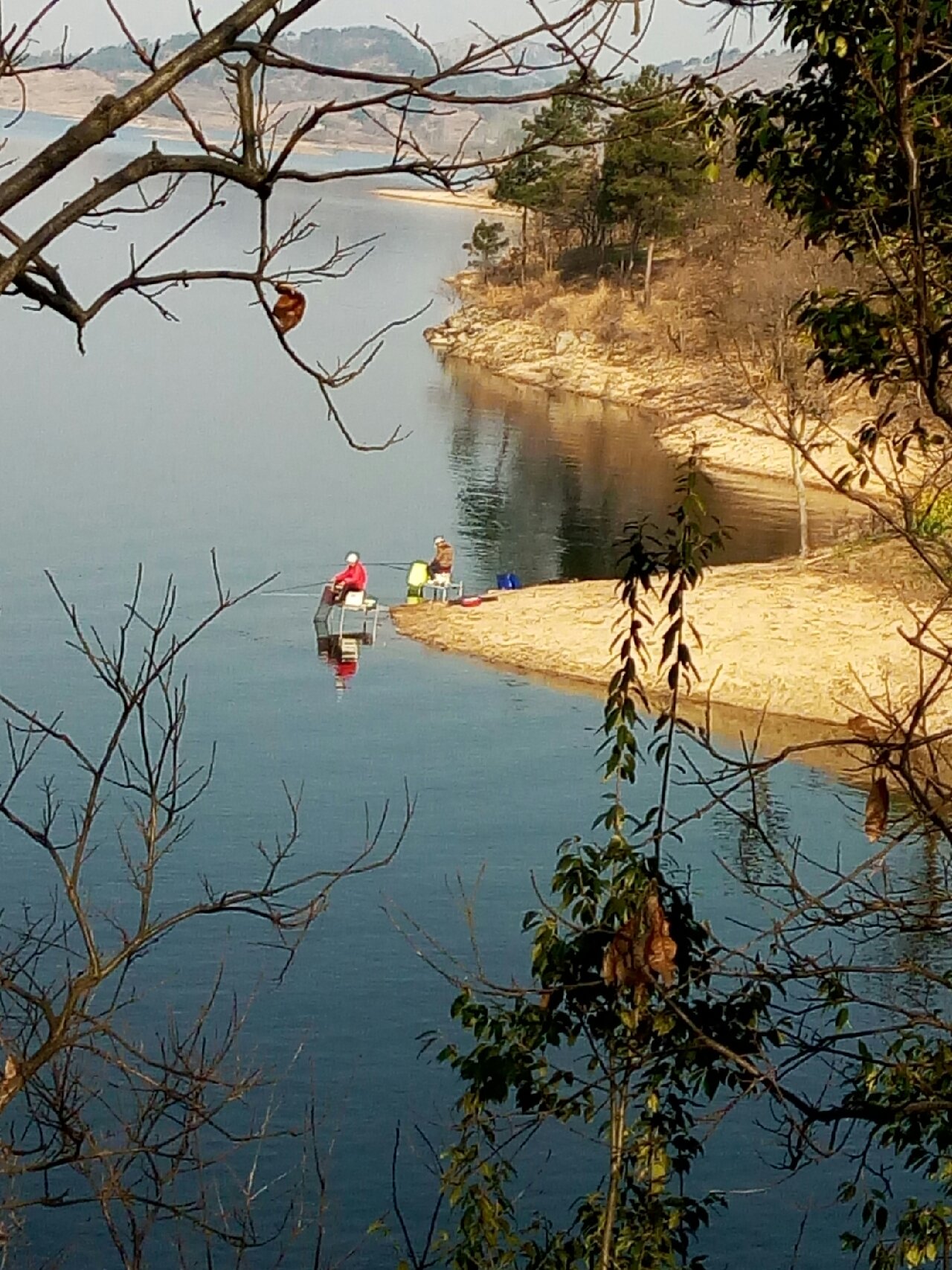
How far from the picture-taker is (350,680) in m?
24.9

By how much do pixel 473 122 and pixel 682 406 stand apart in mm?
43252

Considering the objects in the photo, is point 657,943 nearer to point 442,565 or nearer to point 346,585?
point 346,585

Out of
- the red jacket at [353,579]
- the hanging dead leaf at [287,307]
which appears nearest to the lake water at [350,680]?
the red jacket at [353,579]

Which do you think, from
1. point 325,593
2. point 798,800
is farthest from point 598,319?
point 798,800

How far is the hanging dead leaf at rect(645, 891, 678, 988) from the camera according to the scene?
15.4ft

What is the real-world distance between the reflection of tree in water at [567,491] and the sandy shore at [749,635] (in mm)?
1304

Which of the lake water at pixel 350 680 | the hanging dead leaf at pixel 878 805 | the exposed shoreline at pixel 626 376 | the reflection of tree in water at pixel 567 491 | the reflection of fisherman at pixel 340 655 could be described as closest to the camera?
the hanging dead leaf at pixel 878 805

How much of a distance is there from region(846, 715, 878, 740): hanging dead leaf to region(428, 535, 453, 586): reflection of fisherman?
23.2m

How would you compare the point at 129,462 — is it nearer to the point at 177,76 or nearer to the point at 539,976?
the point at 539,976

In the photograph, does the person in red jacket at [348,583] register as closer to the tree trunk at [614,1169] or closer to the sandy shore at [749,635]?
the sandy shore at [749,635]

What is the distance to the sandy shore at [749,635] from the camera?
76.0 ft

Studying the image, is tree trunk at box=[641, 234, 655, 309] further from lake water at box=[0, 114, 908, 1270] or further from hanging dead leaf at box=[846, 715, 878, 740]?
hanging dead leaf at box=[846, 715, 878, 740]

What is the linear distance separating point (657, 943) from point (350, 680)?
66.5ft

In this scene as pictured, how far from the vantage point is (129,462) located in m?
37.7
